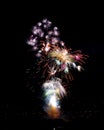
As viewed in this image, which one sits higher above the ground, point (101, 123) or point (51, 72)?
point (51, 72)

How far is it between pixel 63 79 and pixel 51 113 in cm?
329

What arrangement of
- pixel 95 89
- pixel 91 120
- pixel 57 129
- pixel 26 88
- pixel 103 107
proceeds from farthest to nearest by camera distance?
pixel 95 89
pixel 26 88
pixel 103 107
pixel 91 120
pixel 57 129

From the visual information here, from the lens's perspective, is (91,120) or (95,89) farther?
(95,89)

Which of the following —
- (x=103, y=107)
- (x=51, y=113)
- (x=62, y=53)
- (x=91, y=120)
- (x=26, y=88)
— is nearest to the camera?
(x=91, y=120)

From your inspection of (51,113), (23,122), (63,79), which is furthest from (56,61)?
(23,122)

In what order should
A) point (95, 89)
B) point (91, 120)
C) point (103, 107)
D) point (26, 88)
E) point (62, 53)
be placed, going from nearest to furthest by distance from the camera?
1. point (91, 120)
2. point (62, 53)
3. point (103, 107)
4. point (26, 88)
5. point (95, 89)

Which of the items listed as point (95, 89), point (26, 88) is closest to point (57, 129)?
point (26, 88)

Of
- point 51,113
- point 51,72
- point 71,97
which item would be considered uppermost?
point 71,97

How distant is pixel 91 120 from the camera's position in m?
20.8

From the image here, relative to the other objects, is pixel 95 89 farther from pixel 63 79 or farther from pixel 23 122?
pixel 23 122

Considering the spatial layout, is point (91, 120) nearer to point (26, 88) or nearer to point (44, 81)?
point (44, 81)

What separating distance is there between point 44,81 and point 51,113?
329 centimetres

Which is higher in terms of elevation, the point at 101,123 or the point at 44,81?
the point at 44,81

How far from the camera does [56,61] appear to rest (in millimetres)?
26141
